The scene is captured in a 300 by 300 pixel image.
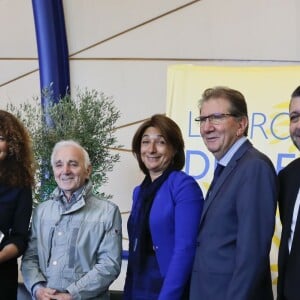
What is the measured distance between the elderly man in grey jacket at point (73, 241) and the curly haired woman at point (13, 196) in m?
0.08

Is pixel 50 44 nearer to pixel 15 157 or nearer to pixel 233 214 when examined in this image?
pixel 15 157

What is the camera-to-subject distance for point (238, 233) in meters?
2.13

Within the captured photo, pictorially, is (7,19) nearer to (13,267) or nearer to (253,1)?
(253,1)

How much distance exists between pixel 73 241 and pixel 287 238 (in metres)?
0.91

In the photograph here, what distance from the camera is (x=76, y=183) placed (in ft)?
8.74

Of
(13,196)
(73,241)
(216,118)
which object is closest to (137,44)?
(13,196)

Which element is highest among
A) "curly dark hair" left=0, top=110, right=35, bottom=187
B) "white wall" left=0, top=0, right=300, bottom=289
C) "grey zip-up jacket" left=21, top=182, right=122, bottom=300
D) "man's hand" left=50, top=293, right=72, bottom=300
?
"white wall" left=0, top=0, right=300, bottom=289

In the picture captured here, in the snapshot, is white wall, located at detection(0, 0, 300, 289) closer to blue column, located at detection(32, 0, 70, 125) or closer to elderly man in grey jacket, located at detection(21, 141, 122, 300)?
blue column, located at detection(32, 0, 70, 125)

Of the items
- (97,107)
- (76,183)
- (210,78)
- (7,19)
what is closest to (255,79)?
(210,78)

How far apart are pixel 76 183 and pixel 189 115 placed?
1.87 meters

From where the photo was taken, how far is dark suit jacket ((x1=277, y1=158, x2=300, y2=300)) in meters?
2.07

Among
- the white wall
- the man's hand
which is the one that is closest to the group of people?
the man's hand

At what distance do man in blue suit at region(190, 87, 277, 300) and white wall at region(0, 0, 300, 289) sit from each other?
3.05 metres

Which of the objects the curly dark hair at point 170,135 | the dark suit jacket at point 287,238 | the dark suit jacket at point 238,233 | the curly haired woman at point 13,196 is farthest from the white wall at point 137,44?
the dark suit jacket at point 238,233
